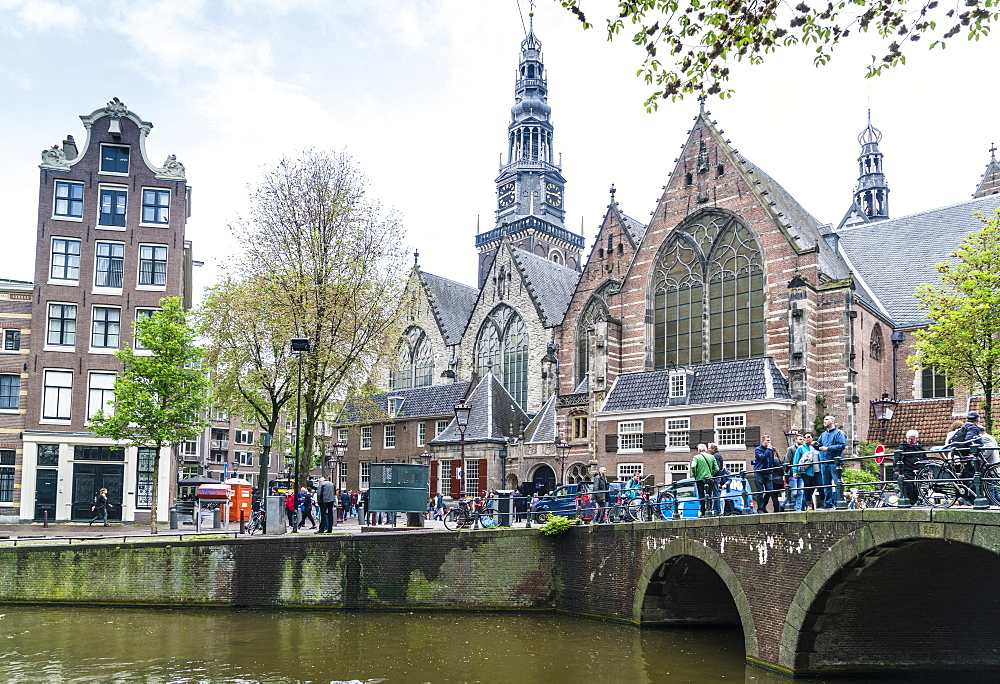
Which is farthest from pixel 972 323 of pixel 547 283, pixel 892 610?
pixel 547 283

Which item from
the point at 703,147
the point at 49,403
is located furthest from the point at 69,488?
the point at 703,147

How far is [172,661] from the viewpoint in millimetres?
17297

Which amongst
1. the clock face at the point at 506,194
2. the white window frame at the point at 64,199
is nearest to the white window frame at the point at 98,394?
the white window frame at the point at 64,199

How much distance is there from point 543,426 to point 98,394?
71.6 feet

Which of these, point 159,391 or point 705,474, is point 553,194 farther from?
point 705,474

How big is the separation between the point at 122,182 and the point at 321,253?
11.3 m

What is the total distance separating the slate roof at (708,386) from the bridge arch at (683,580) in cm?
1486

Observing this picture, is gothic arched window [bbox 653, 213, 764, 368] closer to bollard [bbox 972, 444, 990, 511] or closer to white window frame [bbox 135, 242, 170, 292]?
white window frame [bbox 135, 242, 170, 292]

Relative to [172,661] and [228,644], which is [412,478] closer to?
[228,644]

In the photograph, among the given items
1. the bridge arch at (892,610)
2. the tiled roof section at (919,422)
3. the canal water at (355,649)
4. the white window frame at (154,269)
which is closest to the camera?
the bridge arch at (892,610)

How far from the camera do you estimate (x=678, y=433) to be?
3722 centimetres

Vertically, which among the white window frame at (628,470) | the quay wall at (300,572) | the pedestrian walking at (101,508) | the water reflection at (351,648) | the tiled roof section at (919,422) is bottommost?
the water reflection at (351,648)

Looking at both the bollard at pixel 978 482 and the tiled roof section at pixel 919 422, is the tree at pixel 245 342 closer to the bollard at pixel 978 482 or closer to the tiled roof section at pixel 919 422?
the bollard at pixel 978 482

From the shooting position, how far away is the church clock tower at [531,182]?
74.6m
